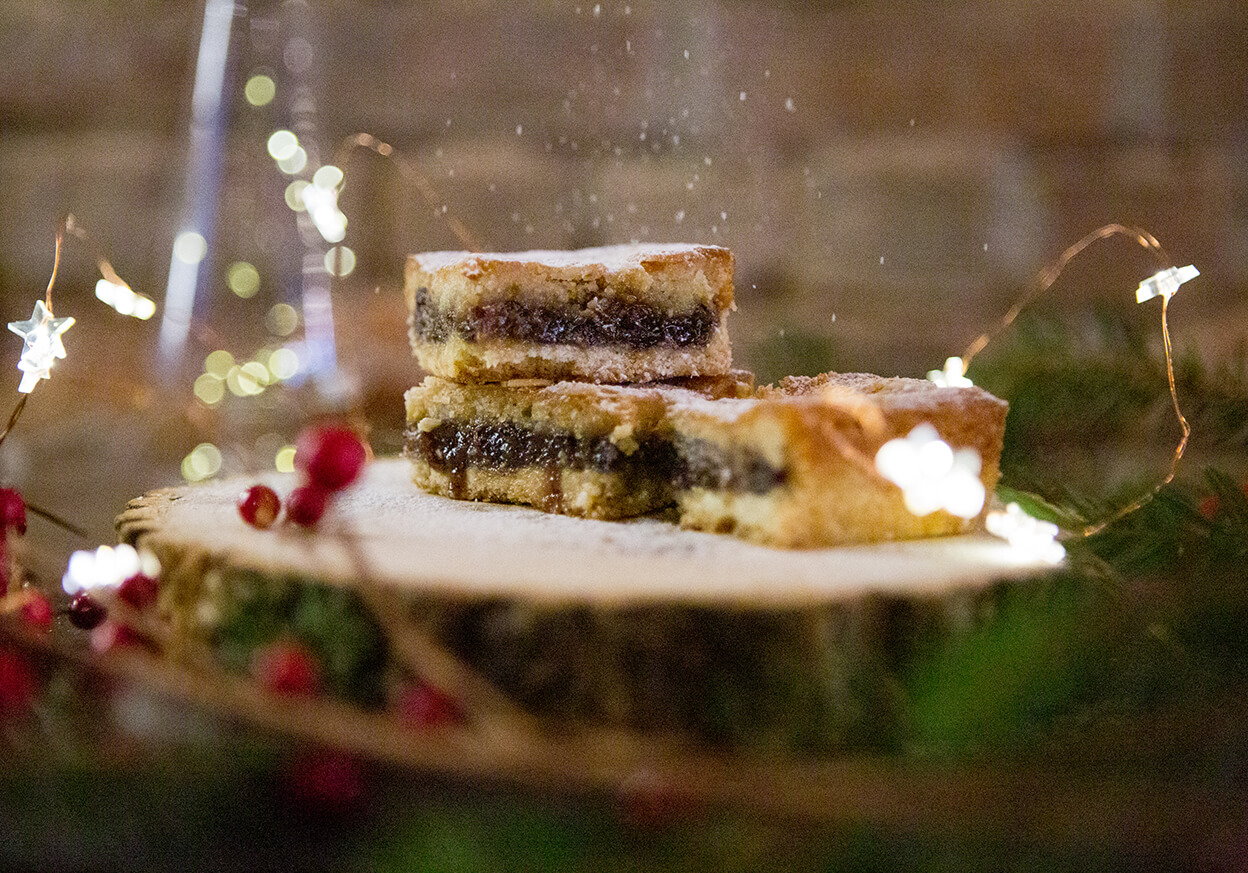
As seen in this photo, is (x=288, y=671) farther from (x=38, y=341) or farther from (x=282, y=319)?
(x=282, y=319)

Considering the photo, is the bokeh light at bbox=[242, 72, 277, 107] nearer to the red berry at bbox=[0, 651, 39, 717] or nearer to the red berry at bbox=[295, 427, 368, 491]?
the red berry at bbox=[295, 427, 368, 491]

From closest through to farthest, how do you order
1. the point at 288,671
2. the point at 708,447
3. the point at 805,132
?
the point at 288,671
the point at 708,447
the point at 805,132

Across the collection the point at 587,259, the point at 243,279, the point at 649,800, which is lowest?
the point at 649,800

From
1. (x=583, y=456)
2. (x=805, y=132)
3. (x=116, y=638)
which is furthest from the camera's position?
(x=805, y=132)

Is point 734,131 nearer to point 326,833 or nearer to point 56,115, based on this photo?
point 56,115

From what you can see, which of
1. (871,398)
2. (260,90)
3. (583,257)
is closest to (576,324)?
(583,257)

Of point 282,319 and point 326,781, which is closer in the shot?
point 326,781

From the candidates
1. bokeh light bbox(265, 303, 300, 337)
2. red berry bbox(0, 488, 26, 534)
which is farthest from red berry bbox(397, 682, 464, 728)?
bokeh light bbox(265, 303, 300, 337)

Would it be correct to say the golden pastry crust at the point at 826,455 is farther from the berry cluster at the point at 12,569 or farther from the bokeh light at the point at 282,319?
the bokeh light at the point at 282,319
